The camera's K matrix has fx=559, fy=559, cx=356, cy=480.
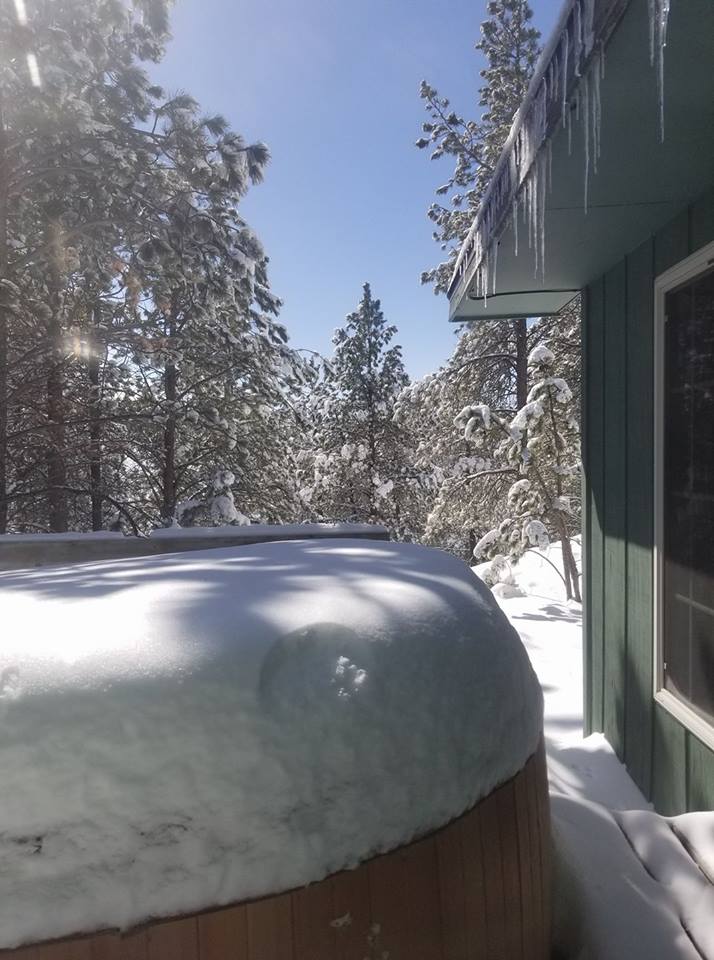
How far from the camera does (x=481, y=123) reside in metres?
11.2

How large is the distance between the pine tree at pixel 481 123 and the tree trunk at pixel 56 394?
6769 millimetres

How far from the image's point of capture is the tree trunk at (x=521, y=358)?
1099 centimetres

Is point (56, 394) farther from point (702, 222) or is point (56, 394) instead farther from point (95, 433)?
point (702, 222)

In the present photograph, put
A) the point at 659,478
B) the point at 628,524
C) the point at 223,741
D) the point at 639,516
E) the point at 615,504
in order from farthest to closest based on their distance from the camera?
the point at 615,504 → the point at 628,524 → the point at 639,516 → the point at 659,478 → the point at 223,741

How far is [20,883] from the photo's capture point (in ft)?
2.20

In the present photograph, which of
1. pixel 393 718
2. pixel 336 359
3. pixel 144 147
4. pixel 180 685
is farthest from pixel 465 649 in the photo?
pixel 336 359

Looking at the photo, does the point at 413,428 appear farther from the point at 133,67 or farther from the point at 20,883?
the point at 20,883

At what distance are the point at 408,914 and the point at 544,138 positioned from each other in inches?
76.9

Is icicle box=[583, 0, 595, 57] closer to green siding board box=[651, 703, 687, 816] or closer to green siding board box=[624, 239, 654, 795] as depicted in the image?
green siding board box=[624, 239, 654, 795]

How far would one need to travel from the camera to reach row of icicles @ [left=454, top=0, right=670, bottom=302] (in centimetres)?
134

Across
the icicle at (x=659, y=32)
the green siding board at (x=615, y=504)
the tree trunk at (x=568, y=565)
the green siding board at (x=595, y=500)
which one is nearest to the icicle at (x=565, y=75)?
the icicle at (x=659, y=32)

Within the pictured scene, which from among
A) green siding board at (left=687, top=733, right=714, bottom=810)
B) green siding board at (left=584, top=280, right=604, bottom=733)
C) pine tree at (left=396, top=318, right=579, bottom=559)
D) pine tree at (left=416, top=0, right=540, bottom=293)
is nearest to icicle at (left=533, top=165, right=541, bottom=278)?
green siding board at (left=584, top=280, right=604, bottom=733)

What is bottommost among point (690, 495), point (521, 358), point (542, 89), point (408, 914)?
point (408, 914)

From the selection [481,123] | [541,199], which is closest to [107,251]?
[541,199]
